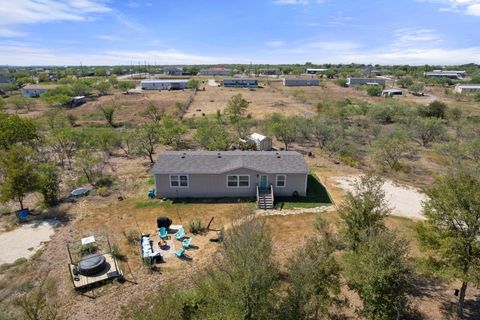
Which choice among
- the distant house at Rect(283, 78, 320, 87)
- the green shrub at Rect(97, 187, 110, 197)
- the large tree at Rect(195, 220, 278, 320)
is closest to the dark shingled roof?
the green shrub at Rect(97, 187, 110, 197)

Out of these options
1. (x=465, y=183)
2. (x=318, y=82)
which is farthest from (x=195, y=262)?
(x=318, y=82)

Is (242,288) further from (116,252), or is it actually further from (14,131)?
(14,131)

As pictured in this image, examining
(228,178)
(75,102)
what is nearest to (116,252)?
(228,178)

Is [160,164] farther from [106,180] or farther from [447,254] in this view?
[447,254]

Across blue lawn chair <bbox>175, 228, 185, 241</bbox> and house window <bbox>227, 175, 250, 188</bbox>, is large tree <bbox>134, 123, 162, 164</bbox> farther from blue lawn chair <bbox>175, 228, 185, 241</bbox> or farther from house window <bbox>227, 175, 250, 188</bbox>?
blue lawn chair <bbox>175, 228, 185, 241</bbox>

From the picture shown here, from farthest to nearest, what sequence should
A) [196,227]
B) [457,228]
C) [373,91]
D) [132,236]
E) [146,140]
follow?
[373,91], [146,140], [196,227], [132,236], [457,228]

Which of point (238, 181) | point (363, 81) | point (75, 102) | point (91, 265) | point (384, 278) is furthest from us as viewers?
point (363, 81)
